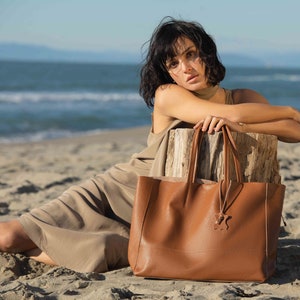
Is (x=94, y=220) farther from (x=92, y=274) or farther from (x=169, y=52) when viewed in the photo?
(x=169, y=52)

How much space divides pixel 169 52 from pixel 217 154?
0.65m

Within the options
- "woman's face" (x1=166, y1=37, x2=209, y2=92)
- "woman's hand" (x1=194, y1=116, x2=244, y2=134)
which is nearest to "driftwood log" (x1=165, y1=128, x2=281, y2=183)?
"woman's hand" (x1=194, y1=116, x2=244, y2=134)

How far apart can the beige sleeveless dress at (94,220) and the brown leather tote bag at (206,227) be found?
0.46 meters

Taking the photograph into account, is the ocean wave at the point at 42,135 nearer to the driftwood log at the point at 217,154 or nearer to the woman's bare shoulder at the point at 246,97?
the woman's bare shoulder at the point at 246,97

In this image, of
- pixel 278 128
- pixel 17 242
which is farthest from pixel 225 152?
pixel 17 242

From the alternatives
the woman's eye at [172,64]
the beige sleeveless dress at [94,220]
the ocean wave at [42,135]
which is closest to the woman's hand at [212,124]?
the beige sleeveless dress at [94,220]

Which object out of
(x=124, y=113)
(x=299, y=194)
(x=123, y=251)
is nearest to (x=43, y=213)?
(x=123, y=251)

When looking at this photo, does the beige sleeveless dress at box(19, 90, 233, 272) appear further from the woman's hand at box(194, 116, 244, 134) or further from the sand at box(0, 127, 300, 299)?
the woman's hand at box(194, 116, 244, 134)

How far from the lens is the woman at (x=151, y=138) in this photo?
11.8ft

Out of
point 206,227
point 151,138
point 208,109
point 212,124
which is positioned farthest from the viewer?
point 151,138

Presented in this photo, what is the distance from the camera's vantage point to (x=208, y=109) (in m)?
3.56

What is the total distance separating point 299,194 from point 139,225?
9.44 feet

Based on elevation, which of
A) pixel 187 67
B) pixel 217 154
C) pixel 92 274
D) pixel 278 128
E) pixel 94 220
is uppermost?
pixel 187 67

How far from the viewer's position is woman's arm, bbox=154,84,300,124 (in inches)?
140
